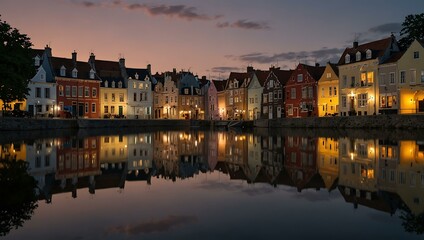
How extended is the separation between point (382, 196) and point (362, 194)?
55 centimetres

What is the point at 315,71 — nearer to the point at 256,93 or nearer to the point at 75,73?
the point at 256,93

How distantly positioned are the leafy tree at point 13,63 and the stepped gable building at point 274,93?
43.9 metres

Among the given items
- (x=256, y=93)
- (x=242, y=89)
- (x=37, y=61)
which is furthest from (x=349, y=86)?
(x=37, y=61)

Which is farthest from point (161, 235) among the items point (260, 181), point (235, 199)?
point (260, 181)

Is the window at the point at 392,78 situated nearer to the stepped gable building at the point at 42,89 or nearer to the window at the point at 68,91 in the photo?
the stepped gable building at the point at 42,89

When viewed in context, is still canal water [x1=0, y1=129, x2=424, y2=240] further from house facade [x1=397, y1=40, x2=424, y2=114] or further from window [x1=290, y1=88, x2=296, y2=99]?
window [x1=290, y1=88, x2=296, y2=99]

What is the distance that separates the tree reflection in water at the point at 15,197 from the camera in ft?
27.8

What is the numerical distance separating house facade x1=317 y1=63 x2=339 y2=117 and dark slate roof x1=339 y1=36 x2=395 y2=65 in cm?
307

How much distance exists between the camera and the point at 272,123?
65.8 metres

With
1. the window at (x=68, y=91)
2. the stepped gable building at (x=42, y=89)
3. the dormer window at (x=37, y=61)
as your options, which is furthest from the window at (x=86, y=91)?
the dormer window at (x=37, y=61)

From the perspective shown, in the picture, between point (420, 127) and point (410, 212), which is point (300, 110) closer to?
point (420, 127)

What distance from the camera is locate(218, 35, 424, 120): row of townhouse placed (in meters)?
52.2

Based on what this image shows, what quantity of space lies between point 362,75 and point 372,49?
12.4ft

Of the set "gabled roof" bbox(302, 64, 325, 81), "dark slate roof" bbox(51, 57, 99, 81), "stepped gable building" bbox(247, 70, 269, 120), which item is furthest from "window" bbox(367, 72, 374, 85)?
"dark slate roof" bbox(51, 57, 99, 81)
